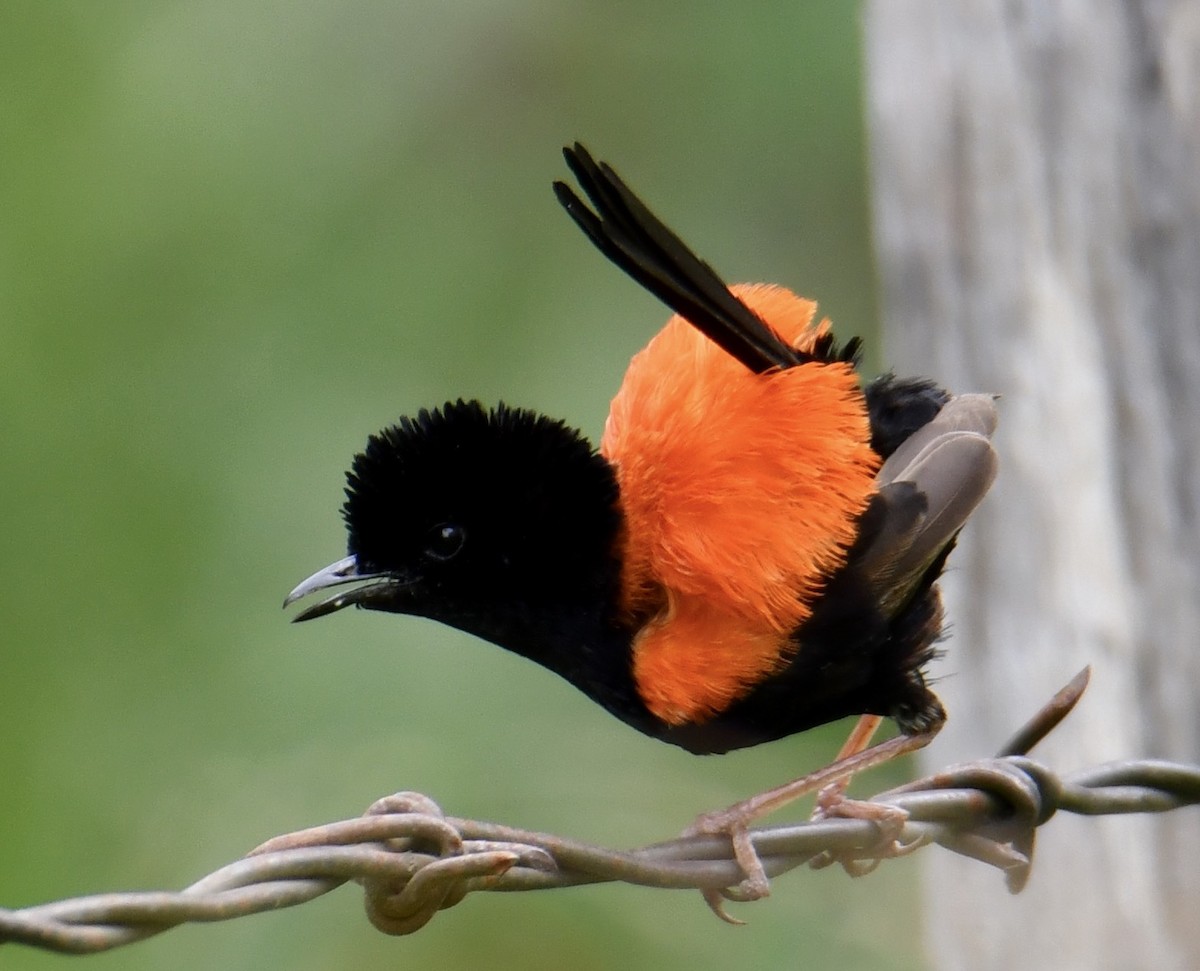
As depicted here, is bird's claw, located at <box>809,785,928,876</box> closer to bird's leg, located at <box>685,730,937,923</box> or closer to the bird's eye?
bird's leg, located at <box>685,730,937,923</box>

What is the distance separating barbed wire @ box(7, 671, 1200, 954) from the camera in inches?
59.8

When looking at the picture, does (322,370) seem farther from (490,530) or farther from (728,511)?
(728,511)

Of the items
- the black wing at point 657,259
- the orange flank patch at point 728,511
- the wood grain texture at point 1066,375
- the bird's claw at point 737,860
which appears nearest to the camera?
the bird's claw at point 737,860

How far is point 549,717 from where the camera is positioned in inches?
229

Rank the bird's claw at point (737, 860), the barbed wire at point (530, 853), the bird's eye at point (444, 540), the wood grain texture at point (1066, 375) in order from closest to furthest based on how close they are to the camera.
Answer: the barbed wire at point (530, 853) < the bird's claw at point (737, 860) < the bird's eye at point (444, 540) < the wood grain texture at point (1066, 375)

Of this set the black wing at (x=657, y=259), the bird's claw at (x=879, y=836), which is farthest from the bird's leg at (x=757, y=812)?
the black wing at (x=657, y=259)

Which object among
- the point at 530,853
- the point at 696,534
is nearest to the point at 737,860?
the point at 530,853

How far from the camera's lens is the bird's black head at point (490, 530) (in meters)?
2.97

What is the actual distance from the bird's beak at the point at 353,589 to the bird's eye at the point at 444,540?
10cm

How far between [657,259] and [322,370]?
4.03 meters

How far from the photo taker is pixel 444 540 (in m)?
3.02

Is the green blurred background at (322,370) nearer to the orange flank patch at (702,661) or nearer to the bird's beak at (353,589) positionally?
the bird's beak at (353,589)

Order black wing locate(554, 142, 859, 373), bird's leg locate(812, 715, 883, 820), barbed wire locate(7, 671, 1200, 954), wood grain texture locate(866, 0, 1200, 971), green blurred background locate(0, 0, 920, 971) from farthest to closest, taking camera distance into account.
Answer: green blurred background locate(0, 0, 920, 971)
wood grain texture locate(866, 0, 1200, 971)
bird's leg locate(812, 715, 883, 820)
black wing locate(554, 142, 859, 373)
barbed wire locate(7, 671, 1200, 954)

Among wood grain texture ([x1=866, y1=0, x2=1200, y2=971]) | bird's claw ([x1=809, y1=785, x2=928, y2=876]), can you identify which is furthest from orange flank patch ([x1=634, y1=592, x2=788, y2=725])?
wood grain texture ([x1=866, y1=0, x2=1200, y2=971])
